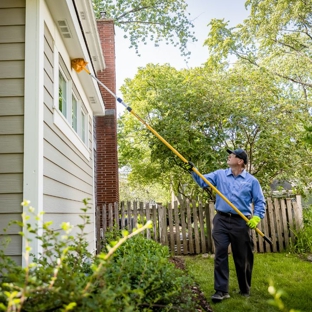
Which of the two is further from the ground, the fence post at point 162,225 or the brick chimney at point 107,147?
the brick chimney at point 107,147

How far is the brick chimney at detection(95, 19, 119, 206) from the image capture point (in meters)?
9.25

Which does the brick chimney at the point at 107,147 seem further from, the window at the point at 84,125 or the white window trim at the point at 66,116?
the white window trim at the point at 66,116

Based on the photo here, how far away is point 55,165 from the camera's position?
11.4 ft

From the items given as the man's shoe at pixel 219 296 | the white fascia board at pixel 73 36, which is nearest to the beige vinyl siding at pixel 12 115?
the white fascia board at pixel 73 36

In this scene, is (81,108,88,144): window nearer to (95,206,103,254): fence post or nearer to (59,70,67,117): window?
(59,70,67,117): window

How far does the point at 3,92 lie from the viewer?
284cm

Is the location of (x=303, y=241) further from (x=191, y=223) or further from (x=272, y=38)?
(x=272, y=38)

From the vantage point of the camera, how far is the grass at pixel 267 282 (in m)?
3.69

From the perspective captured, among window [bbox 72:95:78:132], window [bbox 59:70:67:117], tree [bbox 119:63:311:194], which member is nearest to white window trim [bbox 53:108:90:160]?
window [bbox 59:70:67:117]

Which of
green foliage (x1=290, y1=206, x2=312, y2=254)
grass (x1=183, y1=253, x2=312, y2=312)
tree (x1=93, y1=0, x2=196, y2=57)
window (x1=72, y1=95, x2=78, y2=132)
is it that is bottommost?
grass (x1=183, y1=253, x2=312, y2=312)

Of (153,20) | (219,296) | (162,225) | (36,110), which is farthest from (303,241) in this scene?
(153,20)

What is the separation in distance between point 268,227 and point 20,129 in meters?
6.17

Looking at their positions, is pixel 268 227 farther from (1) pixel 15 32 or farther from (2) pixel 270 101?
(1) pixel 15 32

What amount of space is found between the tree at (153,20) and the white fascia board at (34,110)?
1527 cm
